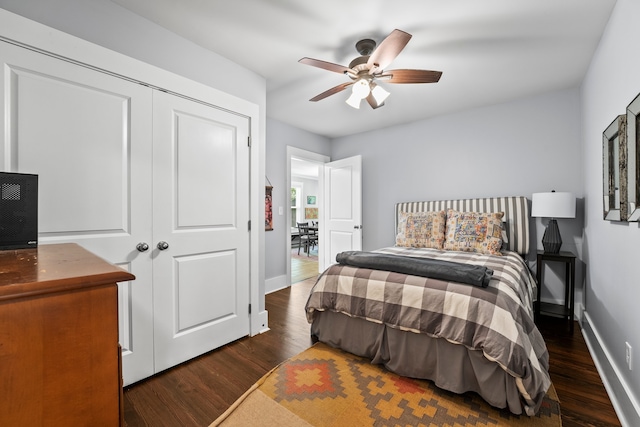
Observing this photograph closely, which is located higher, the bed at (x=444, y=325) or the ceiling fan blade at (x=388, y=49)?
the ceiling fan blade at (x=388, y=49)

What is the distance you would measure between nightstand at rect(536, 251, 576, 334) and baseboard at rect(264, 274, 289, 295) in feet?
9.90

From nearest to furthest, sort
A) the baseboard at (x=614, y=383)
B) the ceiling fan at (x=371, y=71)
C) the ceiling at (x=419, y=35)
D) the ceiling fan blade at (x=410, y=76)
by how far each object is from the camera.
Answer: the baseboard at (x=614, y=383)
the ceiling at (x=419, y=35)
the ceiling fan at (x=371, y=71)
the ceiling fan blade at (x=410, y=76)

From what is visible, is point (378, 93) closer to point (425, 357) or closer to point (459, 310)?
point (459, 310)

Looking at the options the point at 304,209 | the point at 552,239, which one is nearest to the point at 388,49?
the point at 552,239

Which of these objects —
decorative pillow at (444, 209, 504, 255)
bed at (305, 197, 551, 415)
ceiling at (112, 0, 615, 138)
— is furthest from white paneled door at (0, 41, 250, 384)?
decorative pillow at (444, 209, 504, 255)

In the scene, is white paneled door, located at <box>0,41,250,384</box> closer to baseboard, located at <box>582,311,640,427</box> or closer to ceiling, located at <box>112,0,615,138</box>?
ceiling, located at <box>112,0,615,138</box>

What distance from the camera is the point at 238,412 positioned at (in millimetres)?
1575

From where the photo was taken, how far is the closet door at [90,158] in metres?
1.46

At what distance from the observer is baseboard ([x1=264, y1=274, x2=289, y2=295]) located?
3.88 m

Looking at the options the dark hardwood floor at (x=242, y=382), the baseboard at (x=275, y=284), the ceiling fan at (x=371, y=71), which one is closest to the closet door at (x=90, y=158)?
the dark hardwood floor at (x=242, y=382)

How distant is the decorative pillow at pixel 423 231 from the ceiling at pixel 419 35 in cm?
142

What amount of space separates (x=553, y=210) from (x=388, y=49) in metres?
2.28

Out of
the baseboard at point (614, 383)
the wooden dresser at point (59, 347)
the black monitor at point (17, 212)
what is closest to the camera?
the wooden dresser at point (59, 347)

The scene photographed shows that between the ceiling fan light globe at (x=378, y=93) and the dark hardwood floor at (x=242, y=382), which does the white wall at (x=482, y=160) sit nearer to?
the dark hardwood floor at (x=242, y=382)
